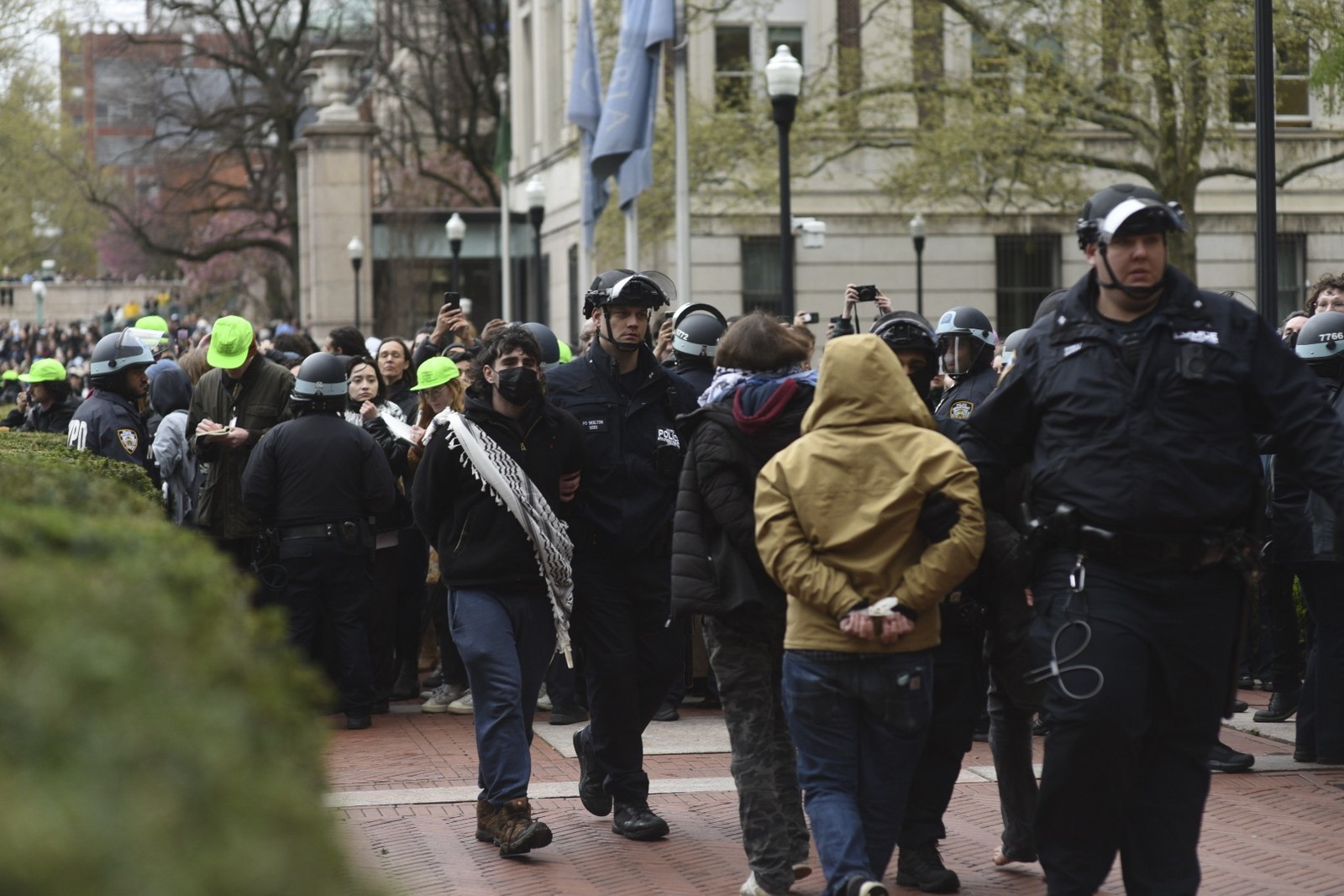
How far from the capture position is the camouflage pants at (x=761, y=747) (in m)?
6.09

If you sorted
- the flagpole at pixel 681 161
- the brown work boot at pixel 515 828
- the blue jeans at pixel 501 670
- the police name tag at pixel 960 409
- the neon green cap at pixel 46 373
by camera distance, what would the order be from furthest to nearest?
the flagpole at pixel 681 161, the neon green cap at pixel 46 373, the police name tag at pixel 960 409, the blue jeans at pixel 501 670, the brown work boot at pixel 515 828

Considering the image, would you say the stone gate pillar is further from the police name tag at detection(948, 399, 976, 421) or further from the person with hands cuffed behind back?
the person with hands cuffed behind back

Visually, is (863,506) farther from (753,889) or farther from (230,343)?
(230,343)

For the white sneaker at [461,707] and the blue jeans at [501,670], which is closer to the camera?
the blue jeans at [501,670]

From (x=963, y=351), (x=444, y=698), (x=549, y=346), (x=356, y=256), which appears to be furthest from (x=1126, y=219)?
(x=356, y=256)

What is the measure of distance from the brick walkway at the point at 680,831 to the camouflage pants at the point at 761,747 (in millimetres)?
272

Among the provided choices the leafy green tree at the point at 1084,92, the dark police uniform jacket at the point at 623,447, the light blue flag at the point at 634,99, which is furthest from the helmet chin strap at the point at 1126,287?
the leafy green tree at the point at 1084,92

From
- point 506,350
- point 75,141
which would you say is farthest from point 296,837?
point 75,141

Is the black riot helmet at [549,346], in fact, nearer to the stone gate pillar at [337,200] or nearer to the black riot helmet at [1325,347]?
the black riot helmet at [1325,347]

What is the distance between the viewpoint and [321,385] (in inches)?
382

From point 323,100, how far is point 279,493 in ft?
107

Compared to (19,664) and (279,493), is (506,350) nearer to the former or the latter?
(279,493)

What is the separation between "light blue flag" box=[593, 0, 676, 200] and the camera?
19.7 m

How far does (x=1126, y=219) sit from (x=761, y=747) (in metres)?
2.18
